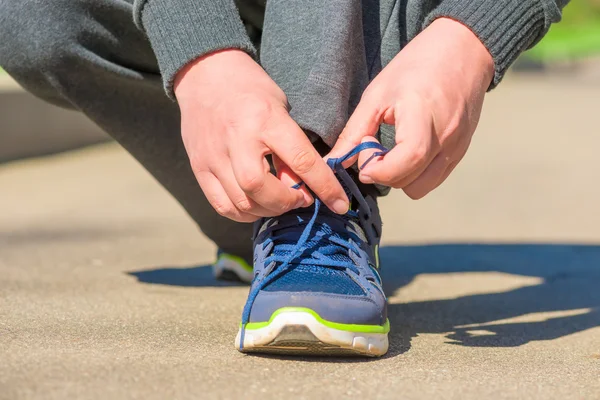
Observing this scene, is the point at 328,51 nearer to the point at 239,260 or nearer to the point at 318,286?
the point at 318,286

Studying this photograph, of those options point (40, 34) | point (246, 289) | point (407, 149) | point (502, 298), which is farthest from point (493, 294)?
point (40, 34)

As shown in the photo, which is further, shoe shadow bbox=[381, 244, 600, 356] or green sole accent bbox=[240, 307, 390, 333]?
shoe shadow bbox=[381, 244, 600, 356]

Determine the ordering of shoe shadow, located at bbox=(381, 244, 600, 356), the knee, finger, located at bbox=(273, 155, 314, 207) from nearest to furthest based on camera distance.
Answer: finger, located at bbox=(273, 155, 314, 207) < shoe shadow, located at bbox=(381, 244, 600, 356) < the knee

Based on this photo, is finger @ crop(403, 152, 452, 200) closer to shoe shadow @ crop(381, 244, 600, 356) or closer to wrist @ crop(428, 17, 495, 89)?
wrist @ crop(428, 17, 495, 89)

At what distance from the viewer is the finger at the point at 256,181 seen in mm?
994

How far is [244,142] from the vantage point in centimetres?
100

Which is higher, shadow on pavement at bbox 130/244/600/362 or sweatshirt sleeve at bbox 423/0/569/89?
sweatshirt sleeve at bbox 423/0/569/89

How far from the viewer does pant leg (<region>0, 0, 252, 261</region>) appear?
4.78 ft

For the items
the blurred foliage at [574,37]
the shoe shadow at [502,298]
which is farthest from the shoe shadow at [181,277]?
the blurred foliage at [574,37]

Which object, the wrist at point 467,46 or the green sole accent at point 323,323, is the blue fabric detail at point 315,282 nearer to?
the green sole accent at point 323,323

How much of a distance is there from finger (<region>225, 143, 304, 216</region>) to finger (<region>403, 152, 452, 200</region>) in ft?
0.54

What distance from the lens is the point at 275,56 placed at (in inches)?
48.1

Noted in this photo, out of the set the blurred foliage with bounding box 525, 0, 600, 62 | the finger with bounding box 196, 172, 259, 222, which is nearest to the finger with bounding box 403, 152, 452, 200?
the finger with bounding box 196, 172, 259, 222

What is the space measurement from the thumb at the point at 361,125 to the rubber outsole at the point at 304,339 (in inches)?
8.9
